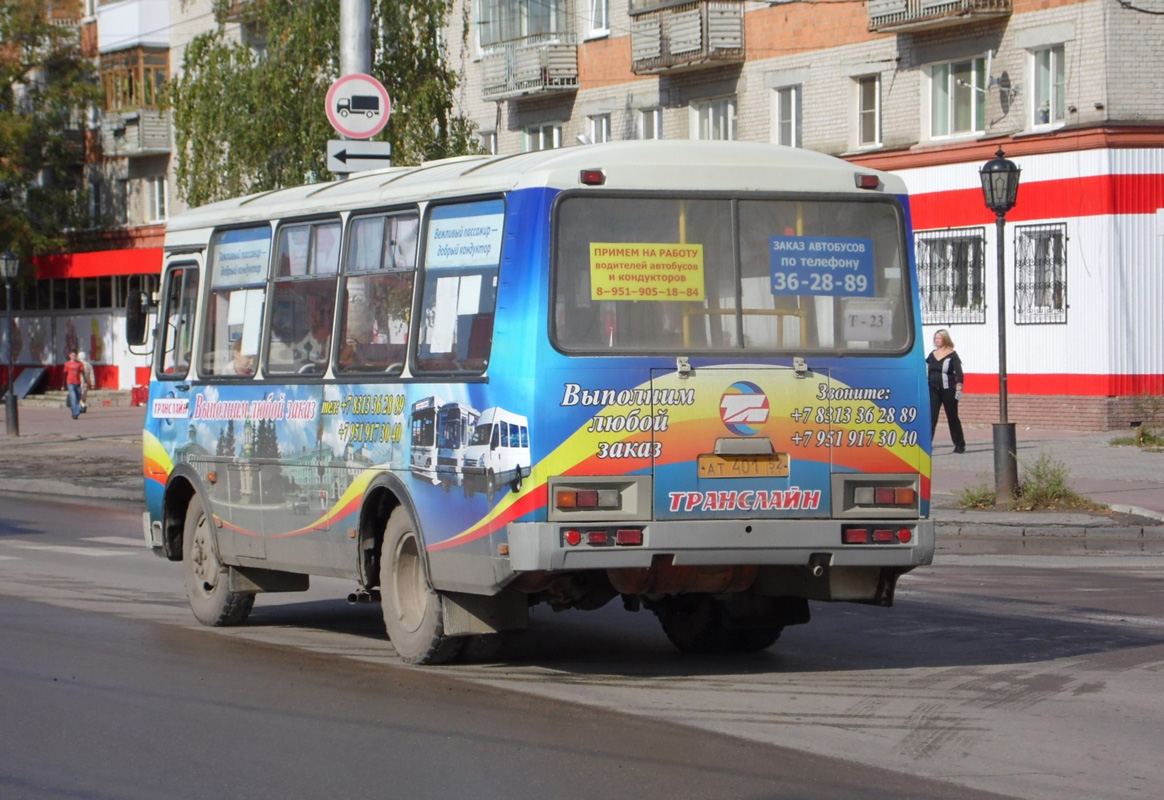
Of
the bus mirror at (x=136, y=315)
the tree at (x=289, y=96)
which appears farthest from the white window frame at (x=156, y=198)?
the bus mirror at (x=136, y=315)

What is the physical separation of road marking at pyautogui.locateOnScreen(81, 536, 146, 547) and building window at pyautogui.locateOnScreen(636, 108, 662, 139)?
22.4 m

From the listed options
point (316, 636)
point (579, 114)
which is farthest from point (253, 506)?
point (579, 114)

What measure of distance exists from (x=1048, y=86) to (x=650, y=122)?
10.9m

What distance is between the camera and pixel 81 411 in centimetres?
4550

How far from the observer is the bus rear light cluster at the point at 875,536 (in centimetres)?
901

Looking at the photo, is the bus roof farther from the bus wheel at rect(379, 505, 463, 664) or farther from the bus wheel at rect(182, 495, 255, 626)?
the bus wheel at rect(182, 495, 255, 626)

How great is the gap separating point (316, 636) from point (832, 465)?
3620 millimetres

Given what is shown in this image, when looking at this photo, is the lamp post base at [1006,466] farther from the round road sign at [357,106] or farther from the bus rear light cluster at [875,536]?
the bus rear light cluster at [875,536]

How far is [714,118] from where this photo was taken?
3734 centimetres

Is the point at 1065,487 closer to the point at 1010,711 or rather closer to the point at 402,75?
the point at 1010,711

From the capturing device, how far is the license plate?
8836mm

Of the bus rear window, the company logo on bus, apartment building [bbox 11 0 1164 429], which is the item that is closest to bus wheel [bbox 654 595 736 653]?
the company logo on bus

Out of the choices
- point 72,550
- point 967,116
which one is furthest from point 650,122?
point 72,550

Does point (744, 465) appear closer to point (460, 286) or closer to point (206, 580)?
point (460, 286)
